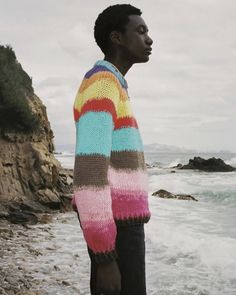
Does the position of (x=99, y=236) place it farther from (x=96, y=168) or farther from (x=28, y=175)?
(x=28, y=175)

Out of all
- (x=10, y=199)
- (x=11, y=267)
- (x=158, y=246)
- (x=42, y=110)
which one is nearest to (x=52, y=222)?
(x=10, y=199)

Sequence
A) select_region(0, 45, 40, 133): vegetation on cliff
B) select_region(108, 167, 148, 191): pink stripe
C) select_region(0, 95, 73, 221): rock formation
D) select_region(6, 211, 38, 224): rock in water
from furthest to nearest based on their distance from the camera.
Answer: select_region(0, 45, 40, 133): vegetation on cliff < select_region(0, 95, 73, 221): rock formation < select_region(6, 211, 38, 224): rock in water < select_region(108, 167, 148, 191): pink stripe

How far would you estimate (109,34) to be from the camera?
242 cm

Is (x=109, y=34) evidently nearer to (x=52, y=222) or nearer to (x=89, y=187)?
(x=89, y=187)

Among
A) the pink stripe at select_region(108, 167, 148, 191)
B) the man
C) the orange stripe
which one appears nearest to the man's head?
the man

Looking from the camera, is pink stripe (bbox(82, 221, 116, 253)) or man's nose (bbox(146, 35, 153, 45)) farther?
man's nose (bbox(146, 35, 153, 45))

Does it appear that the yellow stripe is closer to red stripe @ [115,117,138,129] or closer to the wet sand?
red stripe @ [115,117,138,129]

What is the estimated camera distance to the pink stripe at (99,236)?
79.5 inches

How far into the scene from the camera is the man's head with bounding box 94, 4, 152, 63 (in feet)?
7.91

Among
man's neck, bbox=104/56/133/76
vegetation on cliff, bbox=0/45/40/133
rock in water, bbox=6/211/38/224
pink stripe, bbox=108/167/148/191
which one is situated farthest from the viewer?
vegetation on cliff, bbox=0/45/40/133

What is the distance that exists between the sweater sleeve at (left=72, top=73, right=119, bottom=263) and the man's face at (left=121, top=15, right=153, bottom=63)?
31 cm

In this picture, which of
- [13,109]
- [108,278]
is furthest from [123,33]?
[13,109]

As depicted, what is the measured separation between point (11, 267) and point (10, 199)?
332 inches

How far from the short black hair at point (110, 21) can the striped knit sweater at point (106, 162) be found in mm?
191
